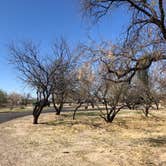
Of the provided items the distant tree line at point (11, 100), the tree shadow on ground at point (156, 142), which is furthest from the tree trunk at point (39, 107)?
the distant tree line at point (11, 100)

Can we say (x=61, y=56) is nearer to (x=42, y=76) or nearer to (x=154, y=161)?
(x=42, y=76)

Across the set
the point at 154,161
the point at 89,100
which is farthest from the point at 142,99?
the point at 154,161

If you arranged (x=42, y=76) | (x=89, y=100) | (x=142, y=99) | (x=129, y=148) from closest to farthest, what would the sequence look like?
(x=129, y=148) < (x=42, y=76) < (x=89, y=100) < (x=142, y=99)

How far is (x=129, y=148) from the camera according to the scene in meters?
8.67

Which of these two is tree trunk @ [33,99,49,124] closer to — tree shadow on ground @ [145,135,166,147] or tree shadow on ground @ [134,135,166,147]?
tree shadow on ground @ [134,135,166,147]

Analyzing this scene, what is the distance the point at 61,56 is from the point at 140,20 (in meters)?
15.7

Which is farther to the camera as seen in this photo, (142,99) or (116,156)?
(142,99)

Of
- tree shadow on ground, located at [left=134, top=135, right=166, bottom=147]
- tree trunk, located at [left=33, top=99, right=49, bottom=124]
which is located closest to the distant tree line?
tree trunk, located at [left=33, top=99, right=49, bottom=124]

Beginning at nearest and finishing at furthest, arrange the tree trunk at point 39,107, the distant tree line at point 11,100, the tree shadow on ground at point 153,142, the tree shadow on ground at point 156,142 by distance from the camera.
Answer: the tree shadow on ground at point 153,142 → the tree shadow on ground at point 156,142 → the tree trunk at point 39,107 → the distant tree line at point 11,100

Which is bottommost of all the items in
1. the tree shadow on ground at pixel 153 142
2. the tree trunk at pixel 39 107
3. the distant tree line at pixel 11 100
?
the tree shadow on ground at pixel 153 142

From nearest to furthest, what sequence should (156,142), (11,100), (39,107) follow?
(156,142) → (39,107) → (11,100)

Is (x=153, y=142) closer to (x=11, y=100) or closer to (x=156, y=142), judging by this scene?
(x=156, y=142)

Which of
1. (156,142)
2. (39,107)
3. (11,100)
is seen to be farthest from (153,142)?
(11,100)

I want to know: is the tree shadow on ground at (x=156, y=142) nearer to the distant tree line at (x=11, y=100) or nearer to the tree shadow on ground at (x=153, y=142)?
the tree shadow on ground at (x=153, y=142)
